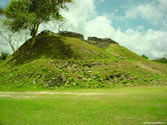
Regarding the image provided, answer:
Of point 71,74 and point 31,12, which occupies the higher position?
point 31,12

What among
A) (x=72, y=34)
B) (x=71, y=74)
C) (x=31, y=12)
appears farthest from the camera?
(x=72, y=34)

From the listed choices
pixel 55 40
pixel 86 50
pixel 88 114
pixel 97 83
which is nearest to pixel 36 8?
pixel 55 40

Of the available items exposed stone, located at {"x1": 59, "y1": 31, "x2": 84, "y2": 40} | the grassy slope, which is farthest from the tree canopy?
exposed stone, located at {"x1": 59, "y1": 31, "x2": 84, "y2": 40}

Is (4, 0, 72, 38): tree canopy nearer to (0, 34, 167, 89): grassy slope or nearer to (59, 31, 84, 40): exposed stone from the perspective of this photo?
(0, 34, 167, 89): grassy slope

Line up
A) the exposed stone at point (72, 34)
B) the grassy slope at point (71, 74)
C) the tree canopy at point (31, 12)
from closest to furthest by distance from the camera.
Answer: the grassy slope at point (71, 74), the tree canopy at point (31, 12), the exposed stone at point (72, 34)

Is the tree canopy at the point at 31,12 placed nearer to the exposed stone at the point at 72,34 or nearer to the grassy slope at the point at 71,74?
the grassy slope at the point at 71,74

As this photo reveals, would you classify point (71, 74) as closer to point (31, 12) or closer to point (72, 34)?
point (31, 12)

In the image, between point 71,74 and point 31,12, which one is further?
point 31,12

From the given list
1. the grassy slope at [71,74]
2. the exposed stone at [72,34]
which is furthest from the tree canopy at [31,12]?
the exposed stone at [72,34]

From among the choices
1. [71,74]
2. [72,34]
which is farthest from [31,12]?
[71,74]

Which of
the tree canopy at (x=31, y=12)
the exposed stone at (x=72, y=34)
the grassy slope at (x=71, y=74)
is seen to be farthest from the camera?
the exposed stone at (x=72, y=34)

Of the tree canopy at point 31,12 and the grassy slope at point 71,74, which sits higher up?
the tree canopy at point 31,12

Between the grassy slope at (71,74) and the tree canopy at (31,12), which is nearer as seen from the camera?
the grassy slope at (71,74)

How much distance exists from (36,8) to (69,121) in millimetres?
31716
